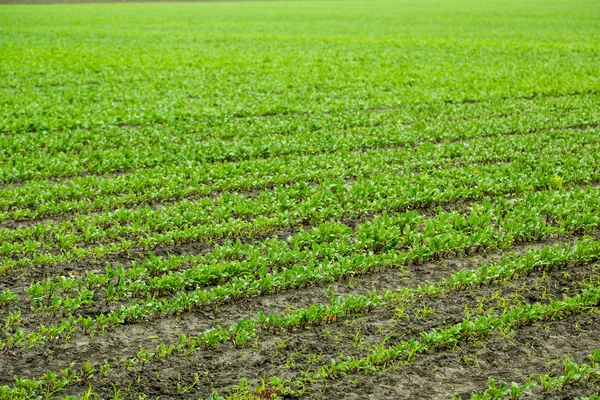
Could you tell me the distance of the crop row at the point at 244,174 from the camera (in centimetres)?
1023

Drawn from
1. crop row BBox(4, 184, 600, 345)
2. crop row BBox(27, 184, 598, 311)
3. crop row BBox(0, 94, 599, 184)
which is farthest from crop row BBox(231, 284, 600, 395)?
crop row BBox(0, 94, 599, 184)

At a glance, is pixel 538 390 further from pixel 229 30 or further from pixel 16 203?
pixel 229 30

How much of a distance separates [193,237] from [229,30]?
37.2m

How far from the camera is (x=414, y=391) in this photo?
609 cm

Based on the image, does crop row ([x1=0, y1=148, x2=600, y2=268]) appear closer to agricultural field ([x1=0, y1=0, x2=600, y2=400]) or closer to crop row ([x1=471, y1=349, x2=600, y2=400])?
agricultural field ([x1=0, y1=0, x2=600, y2=400])

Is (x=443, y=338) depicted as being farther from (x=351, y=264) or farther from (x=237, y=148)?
(x=237, y=148)

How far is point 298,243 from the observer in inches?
348

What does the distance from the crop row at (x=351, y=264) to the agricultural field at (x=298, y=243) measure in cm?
3

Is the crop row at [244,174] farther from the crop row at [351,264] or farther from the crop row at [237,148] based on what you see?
the crop row at [351,264]

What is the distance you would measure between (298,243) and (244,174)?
10.6 feet

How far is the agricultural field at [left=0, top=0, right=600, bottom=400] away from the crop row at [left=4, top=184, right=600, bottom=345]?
28 millimetres

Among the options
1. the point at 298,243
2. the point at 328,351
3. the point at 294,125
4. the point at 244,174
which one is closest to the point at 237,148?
the point at 244,174

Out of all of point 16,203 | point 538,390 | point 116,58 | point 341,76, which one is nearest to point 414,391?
point 538,390

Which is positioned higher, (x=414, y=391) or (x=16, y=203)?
(x=16, y=203)
